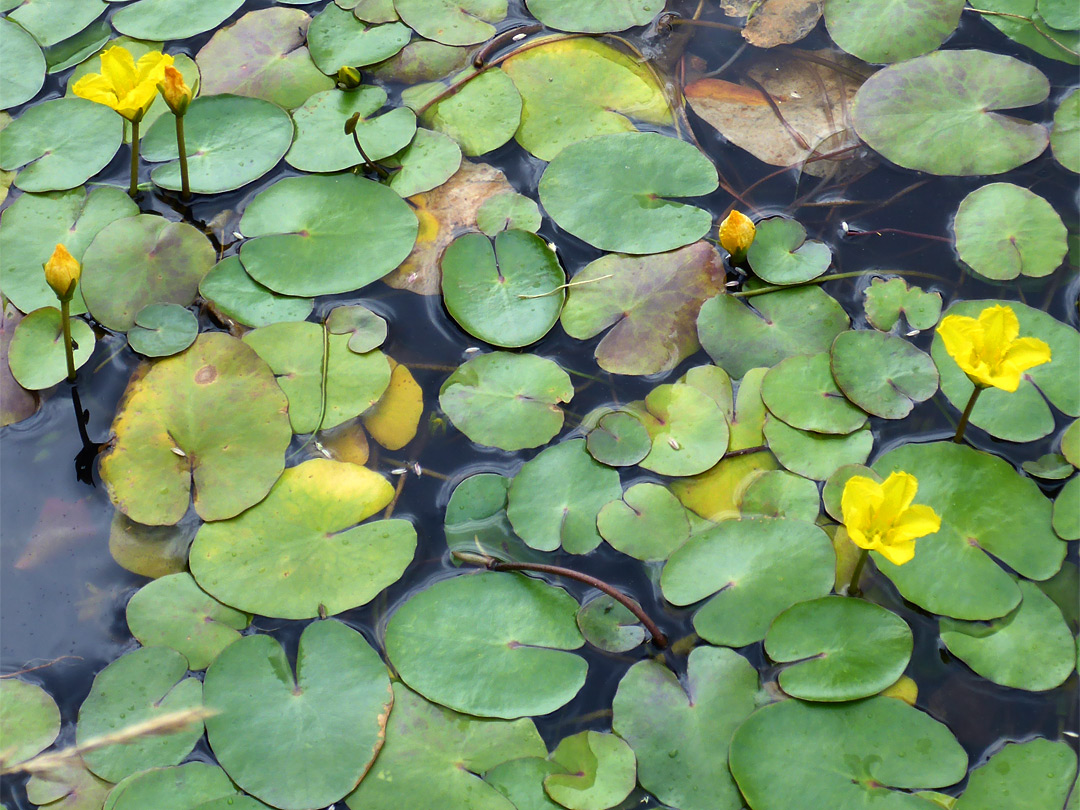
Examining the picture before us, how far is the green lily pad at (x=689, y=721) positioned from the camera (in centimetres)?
172

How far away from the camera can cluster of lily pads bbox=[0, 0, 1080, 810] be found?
1788mm

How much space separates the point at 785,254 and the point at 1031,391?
0.74m

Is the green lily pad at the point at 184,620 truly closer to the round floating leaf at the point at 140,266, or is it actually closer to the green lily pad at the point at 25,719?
the green lily pad at the point at 25,719

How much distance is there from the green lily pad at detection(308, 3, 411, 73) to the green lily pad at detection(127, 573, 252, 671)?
5.87 ft

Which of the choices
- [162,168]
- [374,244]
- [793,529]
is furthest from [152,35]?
[793,529]

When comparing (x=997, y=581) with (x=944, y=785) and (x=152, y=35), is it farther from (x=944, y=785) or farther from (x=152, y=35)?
(x=152, y=35)

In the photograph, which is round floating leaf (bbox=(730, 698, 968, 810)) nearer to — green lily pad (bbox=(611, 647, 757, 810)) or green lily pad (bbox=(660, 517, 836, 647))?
green lily pad (bbox=(611, 647, 757, 810))

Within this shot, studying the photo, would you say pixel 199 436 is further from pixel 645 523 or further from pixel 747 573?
pixel 747 573

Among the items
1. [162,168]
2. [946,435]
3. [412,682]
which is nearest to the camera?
[412,682]

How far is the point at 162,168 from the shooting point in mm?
2604

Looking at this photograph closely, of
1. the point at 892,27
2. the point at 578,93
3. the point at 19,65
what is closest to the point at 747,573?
the point at 578,93

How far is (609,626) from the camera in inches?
74.9

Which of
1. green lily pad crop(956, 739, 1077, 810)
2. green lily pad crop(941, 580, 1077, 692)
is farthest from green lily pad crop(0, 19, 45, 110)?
green lily pad crop(956, 739, 1077, 810)

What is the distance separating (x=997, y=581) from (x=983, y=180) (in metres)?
1.30
